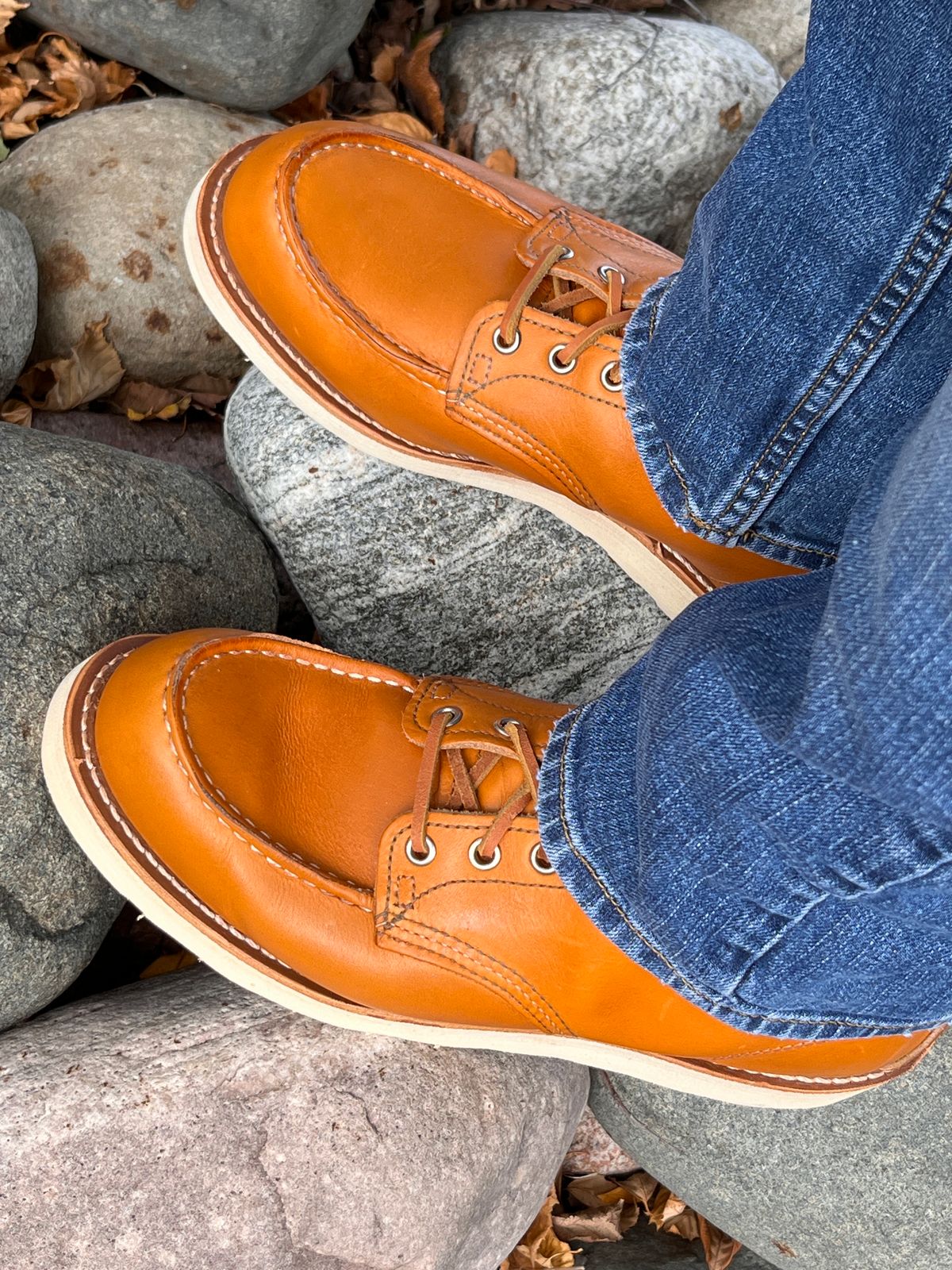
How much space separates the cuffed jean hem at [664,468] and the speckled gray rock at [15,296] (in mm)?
1287

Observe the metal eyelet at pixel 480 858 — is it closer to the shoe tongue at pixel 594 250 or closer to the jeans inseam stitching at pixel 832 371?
the jeans inseam stitching at pixel 832 371

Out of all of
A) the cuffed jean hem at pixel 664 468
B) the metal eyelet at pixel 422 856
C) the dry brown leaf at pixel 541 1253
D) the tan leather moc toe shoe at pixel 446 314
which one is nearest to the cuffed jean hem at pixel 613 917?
the metal eyelet at pixel 422 856

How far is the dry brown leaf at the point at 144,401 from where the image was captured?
2.55 metres

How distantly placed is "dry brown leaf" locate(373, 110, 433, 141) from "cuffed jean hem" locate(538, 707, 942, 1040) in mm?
1821

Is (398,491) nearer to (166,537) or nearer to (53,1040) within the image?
(166,537)

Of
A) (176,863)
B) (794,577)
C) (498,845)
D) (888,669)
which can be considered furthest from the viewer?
(176,863)

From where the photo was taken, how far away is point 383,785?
1.76m

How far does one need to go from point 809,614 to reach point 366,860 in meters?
0.88

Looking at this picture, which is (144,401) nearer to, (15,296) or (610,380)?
(15,296)

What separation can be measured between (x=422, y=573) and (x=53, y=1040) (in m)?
1.06

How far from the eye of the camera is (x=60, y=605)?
185cm

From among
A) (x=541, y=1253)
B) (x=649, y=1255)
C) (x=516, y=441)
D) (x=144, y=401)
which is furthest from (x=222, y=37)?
(x=649, y=1255)

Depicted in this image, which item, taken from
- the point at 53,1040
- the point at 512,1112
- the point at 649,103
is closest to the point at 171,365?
the point at 649,103

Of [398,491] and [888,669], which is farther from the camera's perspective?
[398,491]
